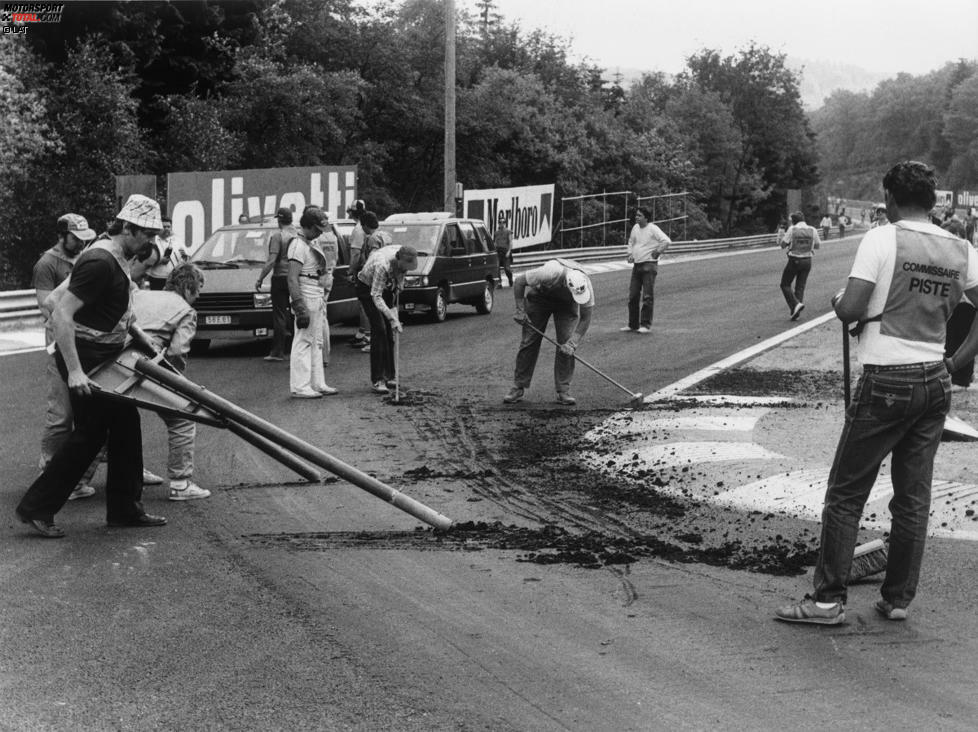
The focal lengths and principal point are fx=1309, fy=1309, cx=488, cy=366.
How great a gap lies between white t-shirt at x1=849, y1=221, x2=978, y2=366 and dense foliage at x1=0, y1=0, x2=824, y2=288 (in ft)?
72.9

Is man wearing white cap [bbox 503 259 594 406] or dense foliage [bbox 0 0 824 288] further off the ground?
dense foliage [bbox 0 0 824 288]

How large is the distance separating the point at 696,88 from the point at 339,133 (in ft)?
153

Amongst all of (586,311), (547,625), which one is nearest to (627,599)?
(547,625)

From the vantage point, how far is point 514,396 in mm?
12844

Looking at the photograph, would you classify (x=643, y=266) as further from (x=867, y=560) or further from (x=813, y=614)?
(x=813, y=614)

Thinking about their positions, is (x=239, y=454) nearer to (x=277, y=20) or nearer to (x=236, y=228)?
(x=236, y=228)

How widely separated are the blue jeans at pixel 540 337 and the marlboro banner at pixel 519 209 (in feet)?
70.5

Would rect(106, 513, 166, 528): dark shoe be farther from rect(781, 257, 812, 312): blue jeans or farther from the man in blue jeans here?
rect(781, 257, 812, 312): blue jeans

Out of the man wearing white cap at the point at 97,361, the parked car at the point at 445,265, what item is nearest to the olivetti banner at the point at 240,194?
the parked car at the point at 445,265

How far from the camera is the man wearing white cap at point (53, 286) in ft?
27.1

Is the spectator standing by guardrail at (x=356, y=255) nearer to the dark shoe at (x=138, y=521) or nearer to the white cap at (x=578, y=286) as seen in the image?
the white cap at (x=578, y=286)

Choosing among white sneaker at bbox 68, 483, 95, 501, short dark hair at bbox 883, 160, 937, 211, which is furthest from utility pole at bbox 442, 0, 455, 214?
short dark hair at bbox 883, 160, 937, 211

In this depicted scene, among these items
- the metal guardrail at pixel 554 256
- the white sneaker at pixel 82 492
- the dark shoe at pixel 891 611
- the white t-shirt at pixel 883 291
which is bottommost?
the metal guardrail at pixel 554 256

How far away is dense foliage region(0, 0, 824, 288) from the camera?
27.2m
